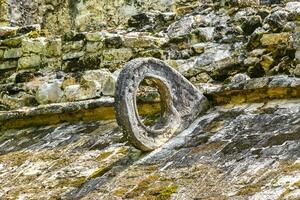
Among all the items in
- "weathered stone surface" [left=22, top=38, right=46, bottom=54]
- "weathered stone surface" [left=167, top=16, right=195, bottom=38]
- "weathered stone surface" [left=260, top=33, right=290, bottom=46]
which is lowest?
"weathered stone surface" [left=22, top=38, right=46, bottom=54]

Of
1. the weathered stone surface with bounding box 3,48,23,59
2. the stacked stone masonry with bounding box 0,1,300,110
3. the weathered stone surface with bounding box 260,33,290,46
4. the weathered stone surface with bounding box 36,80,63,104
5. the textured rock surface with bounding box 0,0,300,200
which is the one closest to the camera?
the textured rock surface with bounding box 0,0,300,200

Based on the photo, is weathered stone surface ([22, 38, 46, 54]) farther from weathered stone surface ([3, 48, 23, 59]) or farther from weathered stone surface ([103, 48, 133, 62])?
weathered stone surface ([103, 48, 133, 62])

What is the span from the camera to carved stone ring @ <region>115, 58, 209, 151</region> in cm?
428

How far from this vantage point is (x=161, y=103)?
4.64 metres

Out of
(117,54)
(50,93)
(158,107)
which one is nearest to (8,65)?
(50,93)

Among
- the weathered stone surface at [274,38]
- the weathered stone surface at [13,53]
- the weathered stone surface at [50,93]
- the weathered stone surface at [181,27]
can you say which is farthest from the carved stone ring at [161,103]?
the weathered stone surface at [13,53]

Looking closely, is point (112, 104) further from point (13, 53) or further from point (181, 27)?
point (13, 53)

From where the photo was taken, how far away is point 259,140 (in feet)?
12.9

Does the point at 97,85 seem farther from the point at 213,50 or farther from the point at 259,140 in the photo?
the point at 259,140

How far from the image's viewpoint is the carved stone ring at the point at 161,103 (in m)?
4.28

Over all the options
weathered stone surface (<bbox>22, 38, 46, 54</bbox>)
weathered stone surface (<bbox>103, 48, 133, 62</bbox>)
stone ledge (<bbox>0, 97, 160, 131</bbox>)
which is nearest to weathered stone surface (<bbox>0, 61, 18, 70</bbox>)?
weathered stone surface (<bbox>22, 38, 46, 54</bbox>)

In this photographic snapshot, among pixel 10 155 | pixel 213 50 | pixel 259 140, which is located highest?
pixel 213 50

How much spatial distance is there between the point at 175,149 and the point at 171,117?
0.33 m

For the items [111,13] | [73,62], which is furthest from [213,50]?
[111,13]
